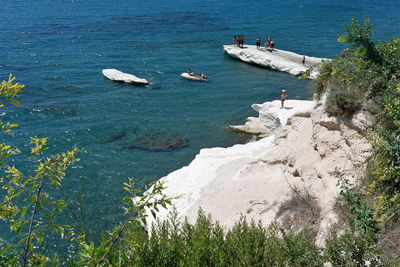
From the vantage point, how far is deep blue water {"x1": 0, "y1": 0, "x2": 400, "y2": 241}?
82.6 ft

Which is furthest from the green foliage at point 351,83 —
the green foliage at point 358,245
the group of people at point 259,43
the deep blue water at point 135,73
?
the group of people at point 259,43

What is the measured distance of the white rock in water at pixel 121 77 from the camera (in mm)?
40000

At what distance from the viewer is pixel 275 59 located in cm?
4706

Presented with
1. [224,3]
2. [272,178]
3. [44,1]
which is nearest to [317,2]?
[224,3]

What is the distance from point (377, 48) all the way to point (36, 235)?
13.1 metres

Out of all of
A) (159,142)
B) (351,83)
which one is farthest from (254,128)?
(351,83)

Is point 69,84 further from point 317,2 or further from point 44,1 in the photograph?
point 317,2

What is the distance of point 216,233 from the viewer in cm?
1026

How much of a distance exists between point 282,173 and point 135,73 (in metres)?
29.8

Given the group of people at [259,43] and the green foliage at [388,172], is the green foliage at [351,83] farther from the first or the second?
the group of people at [259,43]

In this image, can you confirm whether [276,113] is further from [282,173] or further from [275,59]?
[275,59]

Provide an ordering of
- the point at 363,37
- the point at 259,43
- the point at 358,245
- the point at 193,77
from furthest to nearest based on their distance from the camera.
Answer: the point at 259,43
the point at 193,77
the point at 363,37
the point at 358,245

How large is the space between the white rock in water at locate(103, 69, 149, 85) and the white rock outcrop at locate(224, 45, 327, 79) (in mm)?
15700

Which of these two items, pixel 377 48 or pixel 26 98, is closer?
pixel 377 48
